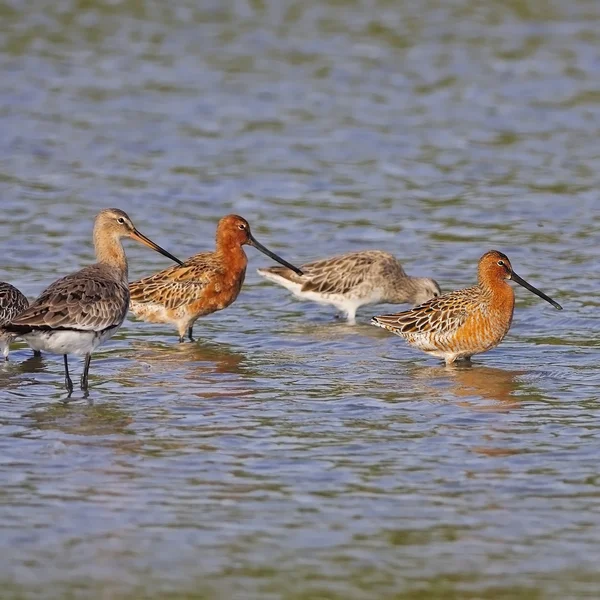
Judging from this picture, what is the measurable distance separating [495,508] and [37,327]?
11.1ft

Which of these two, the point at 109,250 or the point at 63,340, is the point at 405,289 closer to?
the point at 109,250

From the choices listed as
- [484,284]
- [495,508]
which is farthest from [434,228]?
[495,508]

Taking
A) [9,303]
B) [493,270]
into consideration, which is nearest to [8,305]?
[9,303]

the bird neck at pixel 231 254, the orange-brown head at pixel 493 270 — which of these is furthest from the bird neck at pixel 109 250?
the orange-brown head at pixel 493 270

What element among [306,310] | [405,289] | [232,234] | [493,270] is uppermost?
[232,234]

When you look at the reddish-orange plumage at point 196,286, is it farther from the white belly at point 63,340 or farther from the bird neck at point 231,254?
the white belly at point 63,340

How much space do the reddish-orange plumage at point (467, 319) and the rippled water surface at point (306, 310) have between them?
0.20 m

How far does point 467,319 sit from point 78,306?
2851 mm

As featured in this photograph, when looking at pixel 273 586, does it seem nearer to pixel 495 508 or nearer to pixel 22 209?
pixel 495 508

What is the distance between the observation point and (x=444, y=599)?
232 inches

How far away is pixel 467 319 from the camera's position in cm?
1029

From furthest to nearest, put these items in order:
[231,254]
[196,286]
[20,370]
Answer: [231,254] < [196,286] < [20,370]

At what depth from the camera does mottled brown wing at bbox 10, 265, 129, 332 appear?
8.98 m

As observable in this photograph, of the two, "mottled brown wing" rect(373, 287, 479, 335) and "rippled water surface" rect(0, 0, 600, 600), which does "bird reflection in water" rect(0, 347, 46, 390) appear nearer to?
"rippled water surface" rect(0, 0, 600, 600)
